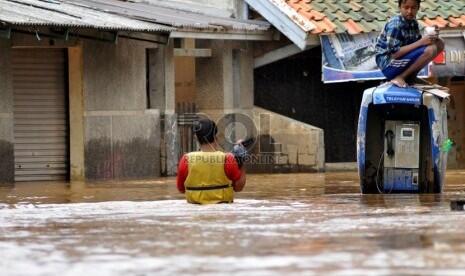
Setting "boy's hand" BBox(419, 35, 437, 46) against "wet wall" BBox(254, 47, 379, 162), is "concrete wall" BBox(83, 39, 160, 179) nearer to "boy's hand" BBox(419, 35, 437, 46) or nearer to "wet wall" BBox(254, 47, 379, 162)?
"wet wall" BBox(254, 47, 379, 162)

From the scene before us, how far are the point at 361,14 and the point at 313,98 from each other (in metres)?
1.97

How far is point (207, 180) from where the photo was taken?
1248 cm

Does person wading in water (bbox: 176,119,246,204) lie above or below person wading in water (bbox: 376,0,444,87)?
below

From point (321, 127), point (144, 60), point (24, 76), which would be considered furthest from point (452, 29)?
point (24, 76)

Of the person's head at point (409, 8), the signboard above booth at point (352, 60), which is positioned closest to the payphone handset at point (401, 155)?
the person's head at point (409, 8)

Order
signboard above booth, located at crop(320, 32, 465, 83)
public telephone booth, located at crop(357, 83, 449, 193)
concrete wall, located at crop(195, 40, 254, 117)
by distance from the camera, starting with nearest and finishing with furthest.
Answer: public telephone booth, located at crop(357, 83, 449, 193) → signboard above booth, located at crop(320, 32, 465, 83) → concrete wall, located at crop(195, 40, 254, 117)

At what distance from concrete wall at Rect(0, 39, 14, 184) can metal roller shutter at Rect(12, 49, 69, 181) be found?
1.13m

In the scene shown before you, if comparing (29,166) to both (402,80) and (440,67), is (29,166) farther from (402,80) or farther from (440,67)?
(402,80)

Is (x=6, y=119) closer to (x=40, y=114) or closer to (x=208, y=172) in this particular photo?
(x=40, y=114)

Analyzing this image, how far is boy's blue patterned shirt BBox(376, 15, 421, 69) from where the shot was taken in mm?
13844

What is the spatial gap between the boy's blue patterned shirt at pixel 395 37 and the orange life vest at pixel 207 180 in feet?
7.81

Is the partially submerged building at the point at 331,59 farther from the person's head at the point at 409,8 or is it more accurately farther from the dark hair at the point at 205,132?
the dark hair at the point at 205,132

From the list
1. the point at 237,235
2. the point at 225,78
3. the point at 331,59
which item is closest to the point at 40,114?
the point at 225,78

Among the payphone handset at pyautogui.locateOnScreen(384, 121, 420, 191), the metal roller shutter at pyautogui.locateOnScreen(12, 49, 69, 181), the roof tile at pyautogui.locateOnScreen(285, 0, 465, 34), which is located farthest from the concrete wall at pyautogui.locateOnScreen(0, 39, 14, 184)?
the payphone handset at pyautogui.locateOnScreen(384, 121, 420, 191)
